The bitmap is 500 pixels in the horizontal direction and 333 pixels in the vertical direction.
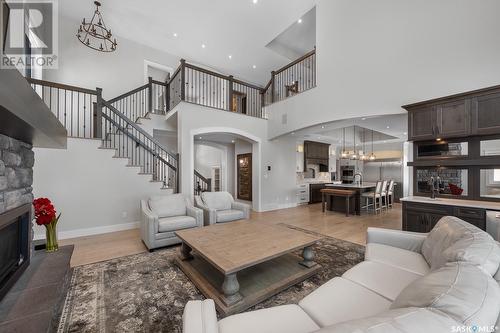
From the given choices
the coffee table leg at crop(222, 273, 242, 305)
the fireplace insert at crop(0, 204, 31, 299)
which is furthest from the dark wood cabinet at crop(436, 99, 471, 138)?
the fireplace insert at crop(0, 204, 31, 299)

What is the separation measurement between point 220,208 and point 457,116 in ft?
15.1

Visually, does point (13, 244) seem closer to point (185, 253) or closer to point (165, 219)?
point (185, 253)

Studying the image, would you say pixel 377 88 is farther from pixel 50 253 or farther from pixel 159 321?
pixel 50 253

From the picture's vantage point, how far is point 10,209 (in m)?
1.97

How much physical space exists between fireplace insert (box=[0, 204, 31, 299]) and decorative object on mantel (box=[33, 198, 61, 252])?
9 cm

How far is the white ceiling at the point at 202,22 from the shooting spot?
5.32 meters

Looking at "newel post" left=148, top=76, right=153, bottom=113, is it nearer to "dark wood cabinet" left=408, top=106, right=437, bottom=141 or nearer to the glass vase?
the glass vase

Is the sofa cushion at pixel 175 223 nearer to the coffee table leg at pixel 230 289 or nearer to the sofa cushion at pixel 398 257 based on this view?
the coffee table leg at pixel 230 289

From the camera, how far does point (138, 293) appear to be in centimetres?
228

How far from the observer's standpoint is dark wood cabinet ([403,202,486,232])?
9.93 ft

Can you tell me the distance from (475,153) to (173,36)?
7.94 meters

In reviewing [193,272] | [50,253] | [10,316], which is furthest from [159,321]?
[50,253]

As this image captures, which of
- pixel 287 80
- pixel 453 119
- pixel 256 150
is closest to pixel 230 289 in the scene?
pixel 453 119

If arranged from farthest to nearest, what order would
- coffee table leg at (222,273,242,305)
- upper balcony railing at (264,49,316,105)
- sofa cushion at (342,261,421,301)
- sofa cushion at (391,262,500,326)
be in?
upper balcony railing at (264,49,316,105), coffee table leg at (222,273,242,305), sofa cushion at (342,261,421,301), sofa cushion at (391,262,500,326)
